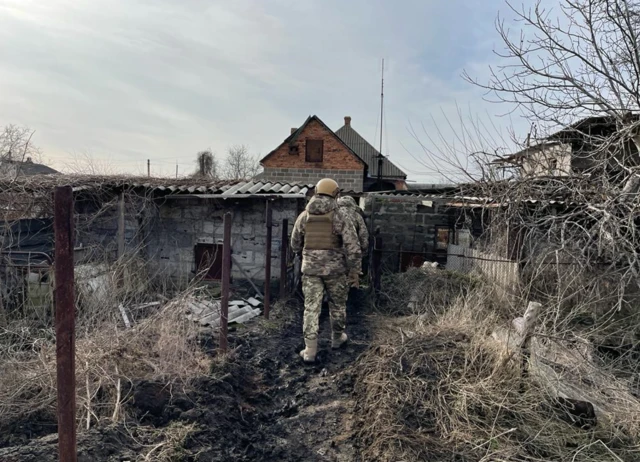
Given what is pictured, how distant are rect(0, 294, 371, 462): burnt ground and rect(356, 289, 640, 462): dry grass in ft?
0.99

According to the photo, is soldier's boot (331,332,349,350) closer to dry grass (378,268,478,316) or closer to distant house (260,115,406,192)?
dry grass (378,268,478,316)

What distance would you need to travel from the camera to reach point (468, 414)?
10.1 feet

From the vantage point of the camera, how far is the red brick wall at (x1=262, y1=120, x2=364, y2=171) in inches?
813

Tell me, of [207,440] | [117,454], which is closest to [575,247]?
[207,440]

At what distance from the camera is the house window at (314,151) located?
20.8m

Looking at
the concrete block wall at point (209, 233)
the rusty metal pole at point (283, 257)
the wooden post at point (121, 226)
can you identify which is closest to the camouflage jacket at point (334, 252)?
the rusty metal pole at point (283, 257)

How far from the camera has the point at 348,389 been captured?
12.8 ft

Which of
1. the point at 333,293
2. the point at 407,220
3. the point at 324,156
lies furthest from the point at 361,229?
the point at 324,156

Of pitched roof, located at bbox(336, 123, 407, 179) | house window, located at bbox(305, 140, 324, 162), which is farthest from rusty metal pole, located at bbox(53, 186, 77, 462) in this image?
pitched roof, located at bbox(336, 123, 407, 179)

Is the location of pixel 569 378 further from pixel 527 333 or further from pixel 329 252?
pixel 329 252

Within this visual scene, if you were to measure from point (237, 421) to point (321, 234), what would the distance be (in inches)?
94.6

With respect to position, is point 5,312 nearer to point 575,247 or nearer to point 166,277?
point 166,277

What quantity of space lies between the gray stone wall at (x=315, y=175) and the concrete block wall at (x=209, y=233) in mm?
12690

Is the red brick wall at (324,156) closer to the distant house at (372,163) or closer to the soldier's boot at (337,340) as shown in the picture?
the distant house at (372,163)
